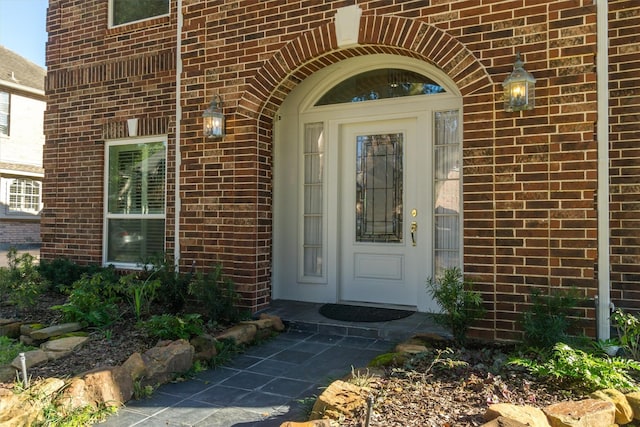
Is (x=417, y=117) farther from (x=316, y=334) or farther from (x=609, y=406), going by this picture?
(x=609, y=406)

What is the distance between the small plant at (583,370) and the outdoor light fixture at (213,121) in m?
3.74

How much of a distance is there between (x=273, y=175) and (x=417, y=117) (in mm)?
1837

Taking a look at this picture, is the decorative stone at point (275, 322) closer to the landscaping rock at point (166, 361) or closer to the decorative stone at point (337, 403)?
the landscaping rock at point (166, 361)

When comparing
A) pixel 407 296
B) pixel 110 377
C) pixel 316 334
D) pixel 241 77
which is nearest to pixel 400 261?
pixel 407 296

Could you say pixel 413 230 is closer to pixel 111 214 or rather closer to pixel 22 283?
pixel 111 214

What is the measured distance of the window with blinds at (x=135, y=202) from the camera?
6.52 metres

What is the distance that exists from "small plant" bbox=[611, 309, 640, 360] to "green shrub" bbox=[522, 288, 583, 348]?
32 cm

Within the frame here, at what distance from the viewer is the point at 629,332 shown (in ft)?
12.4

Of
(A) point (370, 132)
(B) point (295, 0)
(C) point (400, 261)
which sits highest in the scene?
(B) point (295, 0)

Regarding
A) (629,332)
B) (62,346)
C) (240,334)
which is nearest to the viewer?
(629,332)

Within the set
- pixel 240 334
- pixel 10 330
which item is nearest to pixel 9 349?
pixel 10 330

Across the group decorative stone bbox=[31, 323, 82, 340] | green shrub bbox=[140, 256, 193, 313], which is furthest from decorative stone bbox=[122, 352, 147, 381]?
green shrub bbox=[140, 256, 193, 313]

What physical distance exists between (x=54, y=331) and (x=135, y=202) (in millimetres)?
2322

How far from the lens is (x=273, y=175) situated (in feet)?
20.2
